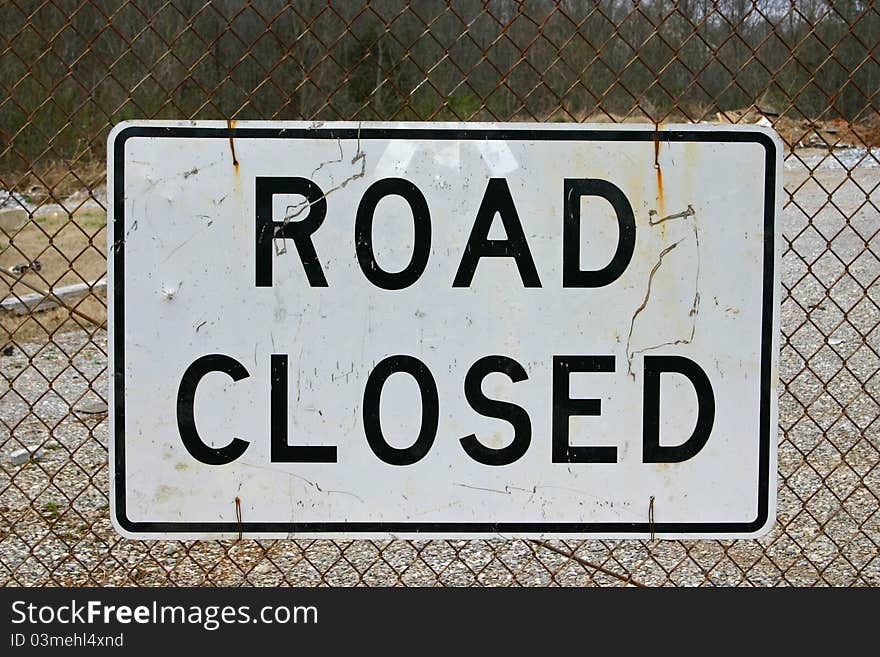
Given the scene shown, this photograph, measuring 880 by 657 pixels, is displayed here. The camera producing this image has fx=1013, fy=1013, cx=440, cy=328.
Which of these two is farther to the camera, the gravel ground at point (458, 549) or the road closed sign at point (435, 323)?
the gravel ground at point (458, 549)

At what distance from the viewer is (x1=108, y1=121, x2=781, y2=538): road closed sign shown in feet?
7.25

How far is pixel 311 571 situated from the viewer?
4.11 metres

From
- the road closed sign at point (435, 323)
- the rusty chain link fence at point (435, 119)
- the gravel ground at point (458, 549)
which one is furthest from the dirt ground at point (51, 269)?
the road closed sign at point (435, 323)

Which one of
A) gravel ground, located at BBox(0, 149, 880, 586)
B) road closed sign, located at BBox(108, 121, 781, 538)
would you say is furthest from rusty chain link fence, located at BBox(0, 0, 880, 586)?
road closed sign, located at BBox(108, 121, 781, 538)

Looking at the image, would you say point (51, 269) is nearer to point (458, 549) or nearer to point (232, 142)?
point (458, 549)

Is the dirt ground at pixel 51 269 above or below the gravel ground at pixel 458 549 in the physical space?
above

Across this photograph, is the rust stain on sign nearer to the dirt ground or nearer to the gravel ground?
the gravel ground

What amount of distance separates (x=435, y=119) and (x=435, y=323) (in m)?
4.74

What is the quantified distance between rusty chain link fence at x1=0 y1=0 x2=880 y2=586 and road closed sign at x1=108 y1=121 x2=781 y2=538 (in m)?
0.27

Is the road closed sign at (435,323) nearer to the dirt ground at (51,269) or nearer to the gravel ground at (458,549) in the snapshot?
the gravel ground at (458,549)

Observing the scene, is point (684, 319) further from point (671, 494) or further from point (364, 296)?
point (364, 296)

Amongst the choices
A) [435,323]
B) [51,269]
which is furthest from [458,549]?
[51,269]

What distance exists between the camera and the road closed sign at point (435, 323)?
221 cm

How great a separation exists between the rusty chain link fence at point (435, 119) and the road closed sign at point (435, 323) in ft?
0.90
